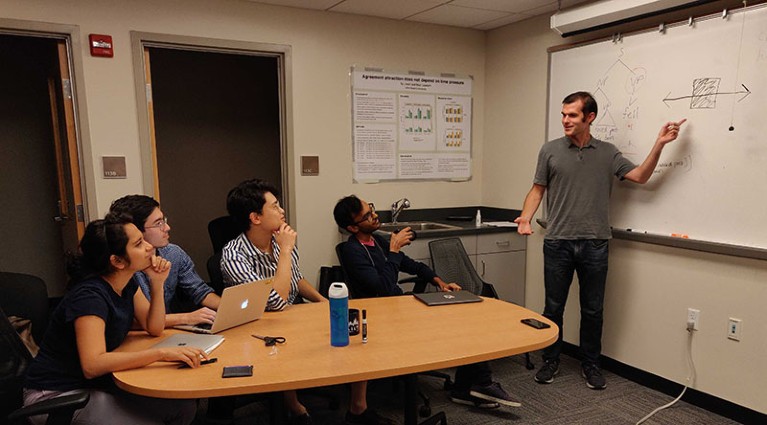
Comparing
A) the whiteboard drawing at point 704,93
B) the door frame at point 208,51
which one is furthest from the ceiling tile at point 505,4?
the door frame at point 208,51

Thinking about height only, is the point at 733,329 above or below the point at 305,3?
below

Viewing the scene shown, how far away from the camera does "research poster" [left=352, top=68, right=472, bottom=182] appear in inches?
145

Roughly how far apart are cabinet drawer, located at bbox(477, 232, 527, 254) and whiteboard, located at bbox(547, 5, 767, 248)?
2.49ft

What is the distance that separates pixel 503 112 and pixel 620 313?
1.73m

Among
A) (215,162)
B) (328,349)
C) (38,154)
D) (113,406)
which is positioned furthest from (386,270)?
(38,154)

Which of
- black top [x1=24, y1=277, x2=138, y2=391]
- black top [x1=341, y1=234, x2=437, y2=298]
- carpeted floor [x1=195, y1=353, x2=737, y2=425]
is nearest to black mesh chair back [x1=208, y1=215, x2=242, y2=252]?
carpeted floor [x1=195, y1=353, x2=737, y2=425]

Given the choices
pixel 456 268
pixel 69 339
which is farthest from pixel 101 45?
pixel 456 268

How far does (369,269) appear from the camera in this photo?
8.36ft

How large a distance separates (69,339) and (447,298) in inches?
57.0

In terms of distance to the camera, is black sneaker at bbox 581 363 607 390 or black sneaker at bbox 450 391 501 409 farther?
black sneaker at bbox 581 363 607 390

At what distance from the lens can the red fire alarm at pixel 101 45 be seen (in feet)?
9.36

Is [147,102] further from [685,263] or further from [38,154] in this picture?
[685,263]

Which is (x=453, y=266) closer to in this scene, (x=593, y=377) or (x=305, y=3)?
(x=593, y=377)

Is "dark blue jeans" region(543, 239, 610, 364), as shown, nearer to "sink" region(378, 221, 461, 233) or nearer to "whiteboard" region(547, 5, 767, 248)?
"whiteboard" region(547, 5, 767, 248)
